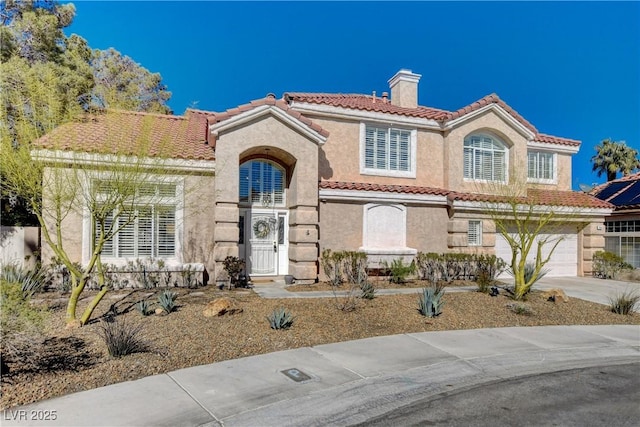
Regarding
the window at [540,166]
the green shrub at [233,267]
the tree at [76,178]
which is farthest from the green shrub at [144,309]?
the window at [540,166]

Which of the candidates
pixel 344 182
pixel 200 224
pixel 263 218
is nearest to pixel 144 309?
pixel 200 224

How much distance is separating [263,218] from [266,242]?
86 cm

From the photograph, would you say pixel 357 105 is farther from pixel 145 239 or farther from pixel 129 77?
pixel 129 77

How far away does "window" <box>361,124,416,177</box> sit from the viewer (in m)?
16.5

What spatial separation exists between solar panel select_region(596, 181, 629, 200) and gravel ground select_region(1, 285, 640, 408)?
1416 centimetres

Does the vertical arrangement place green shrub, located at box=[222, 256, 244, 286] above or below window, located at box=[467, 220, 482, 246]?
below

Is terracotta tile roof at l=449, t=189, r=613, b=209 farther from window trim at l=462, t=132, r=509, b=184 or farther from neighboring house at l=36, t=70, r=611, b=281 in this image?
window trim at l=462, t=132, r=509, b=184

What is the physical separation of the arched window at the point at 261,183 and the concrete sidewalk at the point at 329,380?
26.0 feet

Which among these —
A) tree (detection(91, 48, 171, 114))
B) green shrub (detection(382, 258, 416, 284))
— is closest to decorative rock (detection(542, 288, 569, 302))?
green shrub (detection(382, 258, 416, 284))

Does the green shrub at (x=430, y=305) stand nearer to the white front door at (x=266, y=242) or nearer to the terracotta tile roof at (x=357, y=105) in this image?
the white front door at (x=266, y=242)

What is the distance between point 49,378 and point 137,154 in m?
4.19

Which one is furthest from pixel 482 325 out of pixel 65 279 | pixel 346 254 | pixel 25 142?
pixel 65 279

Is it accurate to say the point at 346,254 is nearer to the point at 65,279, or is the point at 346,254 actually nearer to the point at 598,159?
the point at 65,279

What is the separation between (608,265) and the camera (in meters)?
18.9
